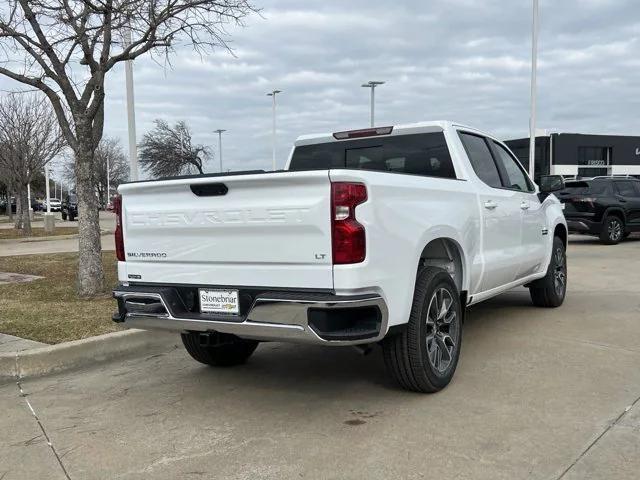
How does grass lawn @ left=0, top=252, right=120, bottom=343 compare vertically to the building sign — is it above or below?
below

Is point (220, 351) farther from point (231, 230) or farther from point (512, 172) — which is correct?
point (512, 172)

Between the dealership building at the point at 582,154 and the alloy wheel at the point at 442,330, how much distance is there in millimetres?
48798

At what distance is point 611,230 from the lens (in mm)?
15797

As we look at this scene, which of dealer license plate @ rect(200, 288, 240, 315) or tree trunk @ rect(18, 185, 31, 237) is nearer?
dealer license plate @ rect(200, 288, 240, 315)

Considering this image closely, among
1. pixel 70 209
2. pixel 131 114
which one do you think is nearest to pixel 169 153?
pixel 70 209

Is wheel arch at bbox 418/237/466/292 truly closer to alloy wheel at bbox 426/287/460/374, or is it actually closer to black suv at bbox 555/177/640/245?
alloy wheel at bbox 426/287/460/374

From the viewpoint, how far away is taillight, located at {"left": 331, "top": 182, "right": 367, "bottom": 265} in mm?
3646

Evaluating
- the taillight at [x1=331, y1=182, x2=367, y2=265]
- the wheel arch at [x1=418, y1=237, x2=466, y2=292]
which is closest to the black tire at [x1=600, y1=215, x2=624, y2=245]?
the wheel arch at [x1=418, y1=237, x2=466, y2=292]

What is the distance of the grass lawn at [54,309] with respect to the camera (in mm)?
6387

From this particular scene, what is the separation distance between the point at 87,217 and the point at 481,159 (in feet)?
17.9

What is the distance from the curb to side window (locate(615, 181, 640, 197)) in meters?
13.6

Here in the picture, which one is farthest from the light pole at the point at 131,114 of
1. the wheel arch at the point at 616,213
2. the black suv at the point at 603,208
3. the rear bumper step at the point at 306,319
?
the wheel arch at the point at 616,213

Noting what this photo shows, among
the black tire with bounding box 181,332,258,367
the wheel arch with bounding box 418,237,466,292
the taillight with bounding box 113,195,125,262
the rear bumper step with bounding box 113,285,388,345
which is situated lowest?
the black tire with bounding box 181,332,258,367

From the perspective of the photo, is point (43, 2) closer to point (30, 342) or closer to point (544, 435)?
point (30, 342)
